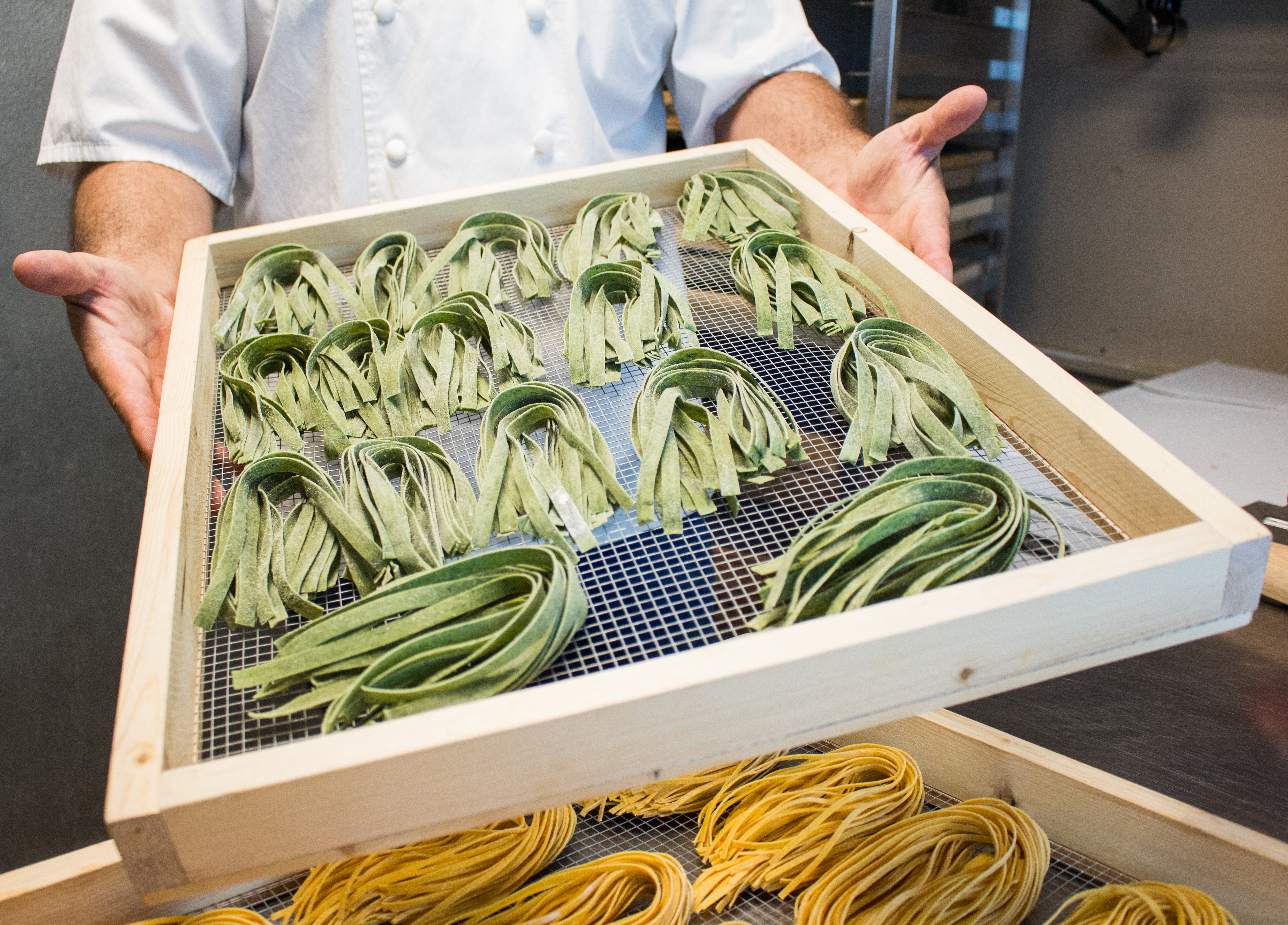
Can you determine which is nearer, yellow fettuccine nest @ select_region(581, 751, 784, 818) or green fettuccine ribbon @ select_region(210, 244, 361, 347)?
yellow fettuccine nest @ select_region(581, 751, 784, 818)

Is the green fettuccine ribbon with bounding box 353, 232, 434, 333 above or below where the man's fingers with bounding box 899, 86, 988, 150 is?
below

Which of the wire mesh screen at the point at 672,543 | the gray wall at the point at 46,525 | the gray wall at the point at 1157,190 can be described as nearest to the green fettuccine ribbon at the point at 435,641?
the wire mesh screen at the point at 672,543

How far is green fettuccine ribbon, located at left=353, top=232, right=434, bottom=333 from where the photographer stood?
1119mm

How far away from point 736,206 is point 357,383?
61 centimetres

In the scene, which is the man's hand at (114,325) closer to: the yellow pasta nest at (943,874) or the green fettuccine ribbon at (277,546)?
the green fettuccine ribbon at (277,546)

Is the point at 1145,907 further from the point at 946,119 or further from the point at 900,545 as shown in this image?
the point at 946,119

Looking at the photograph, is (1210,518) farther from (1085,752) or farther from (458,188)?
(458,188)

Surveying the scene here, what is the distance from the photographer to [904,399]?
0.85 meters

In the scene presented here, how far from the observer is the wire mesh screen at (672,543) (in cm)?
66

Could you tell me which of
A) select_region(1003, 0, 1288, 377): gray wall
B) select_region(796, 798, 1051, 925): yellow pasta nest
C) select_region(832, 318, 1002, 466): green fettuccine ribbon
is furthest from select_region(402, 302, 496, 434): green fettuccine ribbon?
select_region(1003, 0, 1288, 377): gray wall

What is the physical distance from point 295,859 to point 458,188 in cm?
121

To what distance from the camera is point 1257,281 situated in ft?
7.70

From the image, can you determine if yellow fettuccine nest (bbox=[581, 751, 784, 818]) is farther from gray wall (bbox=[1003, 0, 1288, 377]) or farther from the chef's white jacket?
gray wall (bbox=[1003, 0, 1288, 377])

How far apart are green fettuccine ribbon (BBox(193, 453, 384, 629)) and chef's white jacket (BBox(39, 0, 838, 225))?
85 cm
